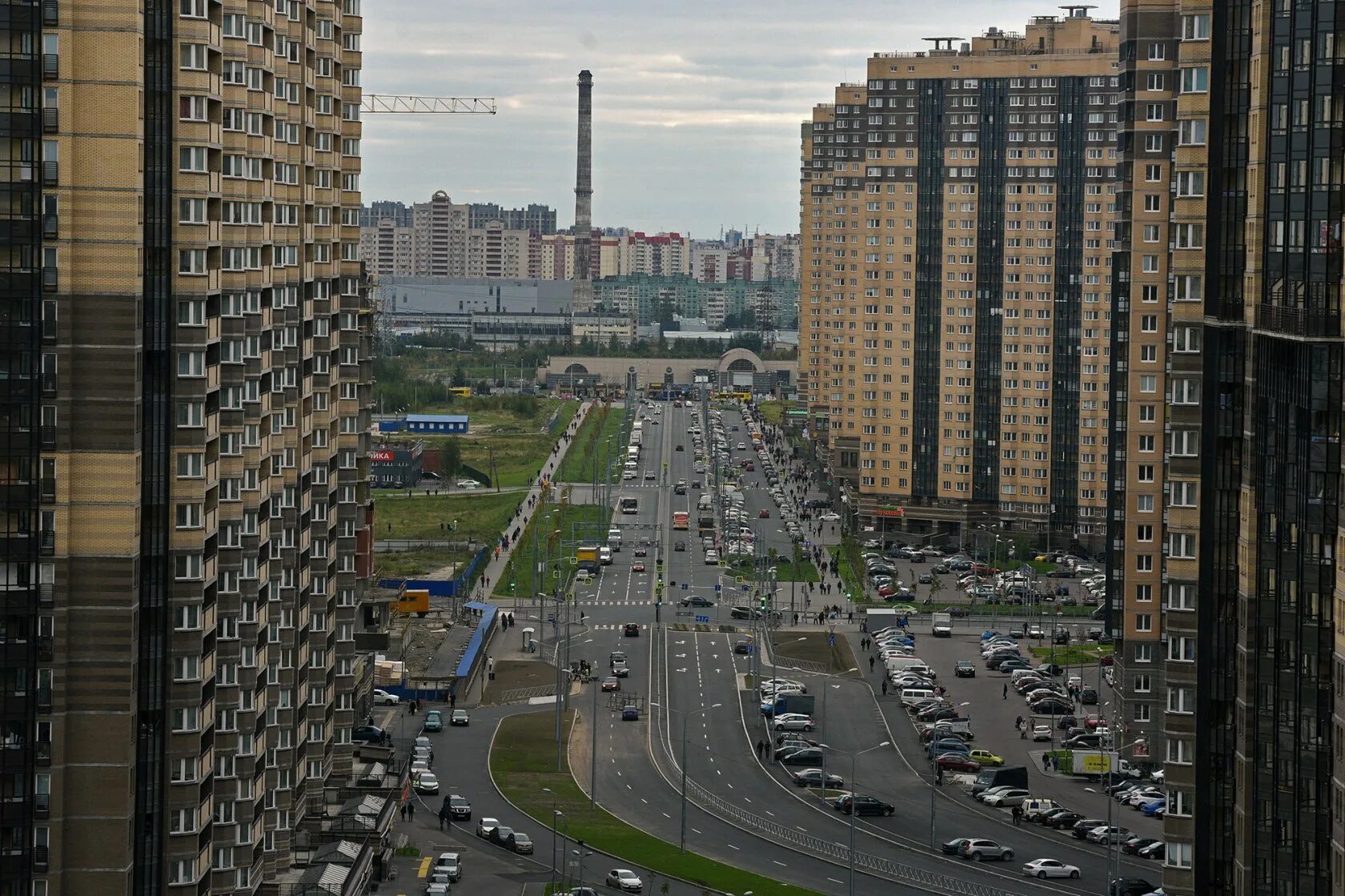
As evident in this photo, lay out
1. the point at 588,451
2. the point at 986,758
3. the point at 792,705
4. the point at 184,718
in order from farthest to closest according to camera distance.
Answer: the point at 588,451 < the point at 792,705 < the point at 986,758 < the point at 184,718

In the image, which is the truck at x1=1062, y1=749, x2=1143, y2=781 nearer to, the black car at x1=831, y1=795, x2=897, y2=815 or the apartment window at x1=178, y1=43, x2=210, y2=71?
the black car at x1=831, y1=795, x2=897, y2=815

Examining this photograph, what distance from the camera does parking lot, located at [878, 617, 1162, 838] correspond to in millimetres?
68000

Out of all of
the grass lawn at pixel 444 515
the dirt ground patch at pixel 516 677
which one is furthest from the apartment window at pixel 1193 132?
the grass lawn at pixel 444 515

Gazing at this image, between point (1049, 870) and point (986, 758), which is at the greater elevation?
point (986, 758)

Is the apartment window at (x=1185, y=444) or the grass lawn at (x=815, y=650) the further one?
the grass lawn at (x=815, y=650)

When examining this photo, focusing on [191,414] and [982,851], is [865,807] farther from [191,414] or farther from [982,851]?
[191,414]

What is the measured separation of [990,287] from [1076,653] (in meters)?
34.7

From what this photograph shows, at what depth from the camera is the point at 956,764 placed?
73312 millimetres

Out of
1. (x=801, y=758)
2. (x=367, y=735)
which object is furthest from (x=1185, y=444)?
(x=367, y=735)

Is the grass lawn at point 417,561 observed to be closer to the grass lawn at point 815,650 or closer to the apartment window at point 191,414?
the grass lawn at point 815,650

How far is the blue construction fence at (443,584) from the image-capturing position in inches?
3791

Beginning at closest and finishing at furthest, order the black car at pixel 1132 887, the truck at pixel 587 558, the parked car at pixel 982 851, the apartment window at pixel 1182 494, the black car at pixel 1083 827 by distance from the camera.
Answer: the apartment window at pixel 1182 494
the black car at pixel 1132 887
the parked car at pixel 982 851
the black car at pixel 1083 827
the truck at pixel 587 558

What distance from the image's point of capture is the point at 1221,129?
44.3 metres

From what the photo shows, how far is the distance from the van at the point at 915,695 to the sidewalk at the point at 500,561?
16.8 m
